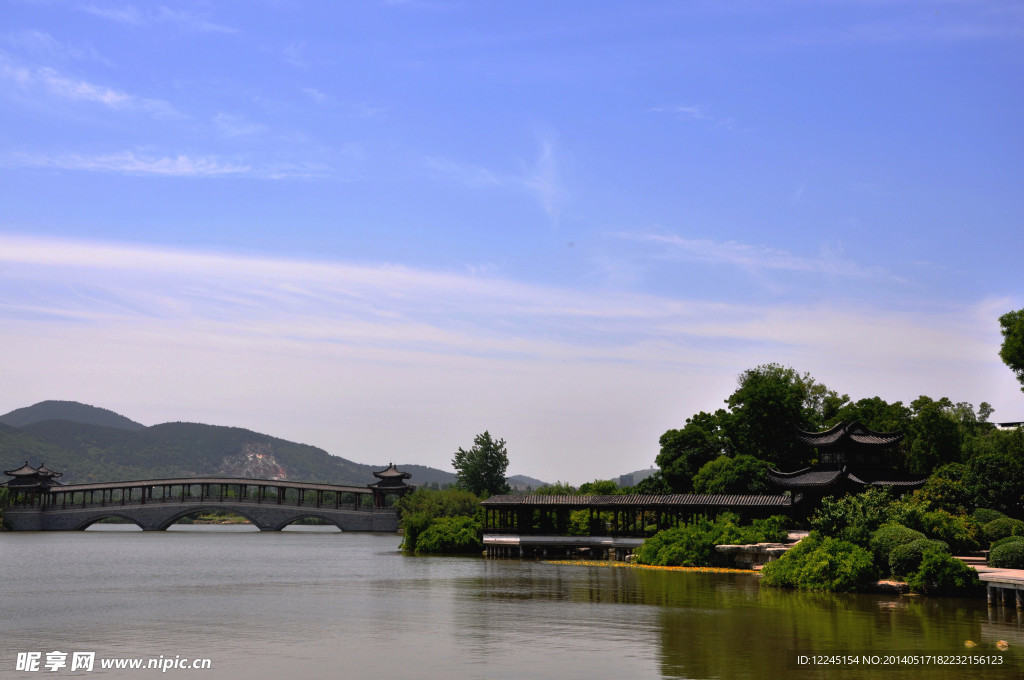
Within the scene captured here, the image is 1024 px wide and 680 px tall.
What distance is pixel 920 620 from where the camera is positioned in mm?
27500

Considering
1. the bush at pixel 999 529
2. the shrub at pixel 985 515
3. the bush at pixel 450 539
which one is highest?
the shrub at pixel 985 515

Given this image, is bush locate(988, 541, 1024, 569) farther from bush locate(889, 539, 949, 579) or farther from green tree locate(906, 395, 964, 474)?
green tree locate(906, 395, 964, 474)

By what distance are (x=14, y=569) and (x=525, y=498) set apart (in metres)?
29.2

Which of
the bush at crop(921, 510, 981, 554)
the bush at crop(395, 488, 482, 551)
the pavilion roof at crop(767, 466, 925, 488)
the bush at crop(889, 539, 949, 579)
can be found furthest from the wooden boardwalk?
the bush at crop(395, 488, 482, 551)

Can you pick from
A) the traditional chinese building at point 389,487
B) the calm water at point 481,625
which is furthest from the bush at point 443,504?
the calm water at point 481,625

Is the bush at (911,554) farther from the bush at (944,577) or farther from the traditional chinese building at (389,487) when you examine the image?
the traditional chinese building at (389,487)

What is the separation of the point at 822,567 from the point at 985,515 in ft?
34.0

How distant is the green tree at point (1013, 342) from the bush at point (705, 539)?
46.6ft

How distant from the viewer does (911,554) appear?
34250 millimetres

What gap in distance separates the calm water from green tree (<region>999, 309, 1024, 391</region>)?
1912cm

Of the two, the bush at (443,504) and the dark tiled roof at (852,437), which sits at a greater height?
the dark tiled roof at (852,437)

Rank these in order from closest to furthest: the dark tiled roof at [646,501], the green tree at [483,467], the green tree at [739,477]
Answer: the dark tiled roof at [646,501] < the green tree at [739,477] < the green tree at [483,467]

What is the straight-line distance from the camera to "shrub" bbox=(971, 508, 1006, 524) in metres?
41.0

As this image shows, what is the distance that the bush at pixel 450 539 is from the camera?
63375 mm
